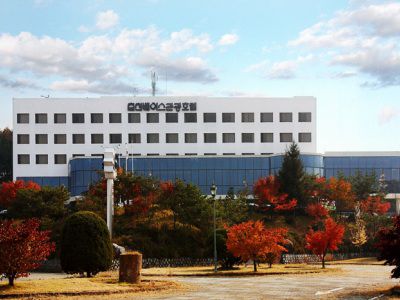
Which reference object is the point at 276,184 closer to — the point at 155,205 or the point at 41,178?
the point at 155,205

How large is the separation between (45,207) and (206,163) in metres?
38.1

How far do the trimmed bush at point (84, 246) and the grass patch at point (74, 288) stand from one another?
10.8 feet

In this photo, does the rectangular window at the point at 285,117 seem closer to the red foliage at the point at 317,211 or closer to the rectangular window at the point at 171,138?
the rectangular window at the point at 171,138

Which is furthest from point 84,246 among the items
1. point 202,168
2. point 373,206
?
point 202,168

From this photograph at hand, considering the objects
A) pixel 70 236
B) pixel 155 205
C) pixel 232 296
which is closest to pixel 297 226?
pixel 155 205

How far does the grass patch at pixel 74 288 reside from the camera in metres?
31.6

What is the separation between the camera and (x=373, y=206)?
96.4m

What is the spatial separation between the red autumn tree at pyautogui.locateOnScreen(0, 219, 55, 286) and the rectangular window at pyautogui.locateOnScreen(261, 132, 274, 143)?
8623 cm

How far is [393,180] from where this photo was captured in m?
119

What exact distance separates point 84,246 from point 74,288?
736 cm

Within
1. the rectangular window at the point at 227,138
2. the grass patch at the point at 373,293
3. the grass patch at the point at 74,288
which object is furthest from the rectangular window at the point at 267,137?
the grass patch at the point at 373,293

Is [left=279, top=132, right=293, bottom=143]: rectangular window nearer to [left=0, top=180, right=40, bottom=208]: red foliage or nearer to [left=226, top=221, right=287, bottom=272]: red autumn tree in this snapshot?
[left=0, top=180, right=40, bottom=208]: red foliage

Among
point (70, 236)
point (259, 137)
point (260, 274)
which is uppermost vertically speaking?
point (259, 137)

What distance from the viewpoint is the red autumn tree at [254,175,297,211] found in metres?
89.1
